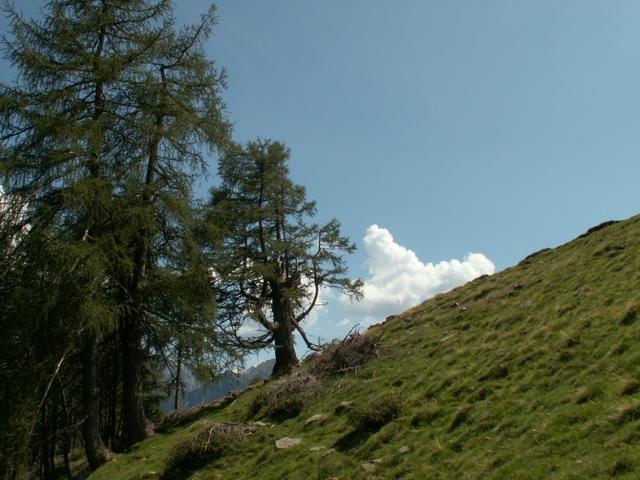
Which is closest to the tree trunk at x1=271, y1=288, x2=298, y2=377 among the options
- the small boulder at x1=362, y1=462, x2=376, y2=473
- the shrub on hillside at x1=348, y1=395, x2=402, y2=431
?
the shrub on hillside at x1=348, y1=395, x2=402, y2=431

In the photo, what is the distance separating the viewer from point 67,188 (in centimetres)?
1440

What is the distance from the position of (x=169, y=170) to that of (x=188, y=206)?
180cm

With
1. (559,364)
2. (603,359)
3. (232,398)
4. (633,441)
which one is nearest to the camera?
(633,441)

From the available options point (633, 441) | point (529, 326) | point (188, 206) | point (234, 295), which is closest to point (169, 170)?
point (188, 206)

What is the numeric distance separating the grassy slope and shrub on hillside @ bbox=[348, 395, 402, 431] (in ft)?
1.08

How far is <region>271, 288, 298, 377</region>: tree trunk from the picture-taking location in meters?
25.4

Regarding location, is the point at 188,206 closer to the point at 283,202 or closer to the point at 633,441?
the point at 283,202

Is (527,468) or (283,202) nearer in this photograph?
(527,468)

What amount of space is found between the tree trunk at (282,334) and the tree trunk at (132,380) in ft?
26.3

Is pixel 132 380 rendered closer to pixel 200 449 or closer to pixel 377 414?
pixel 200 449

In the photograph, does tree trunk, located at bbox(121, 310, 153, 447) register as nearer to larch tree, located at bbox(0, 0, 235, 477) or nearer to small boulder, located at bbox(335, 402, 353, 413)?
larch tree, located at bbox(0, 0, 235, 477)

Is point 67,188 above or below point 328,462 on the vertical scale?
above

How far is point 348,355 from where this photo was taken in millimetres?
18625

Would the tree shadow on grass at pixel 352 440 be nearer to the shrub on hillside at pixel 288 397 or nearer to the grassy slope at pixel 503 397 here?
the grassy slope at pixel 503 397
